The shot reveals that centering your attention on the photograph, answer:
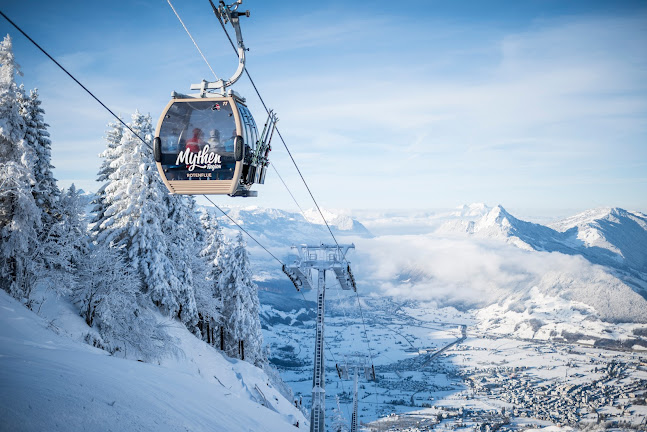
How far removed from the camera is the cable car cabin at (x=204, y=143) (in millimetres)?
11164

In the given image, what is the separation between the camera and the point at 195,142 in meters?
11.5

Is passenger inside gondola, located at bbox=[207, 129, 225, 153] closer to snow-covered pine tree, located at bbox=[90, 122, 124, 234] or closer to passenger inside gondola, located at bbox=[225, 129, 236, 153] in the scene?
passenger inside gondola, located at bbox=[225, 129, 236, 153]

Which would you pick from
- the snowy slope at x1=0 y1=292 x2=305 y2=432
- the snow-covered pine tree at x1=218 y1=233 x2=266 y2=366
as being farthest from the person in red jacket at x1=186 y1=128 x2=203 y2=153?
the snow-covered pine tree at x1=218 y1=233 x2=266 y2=366

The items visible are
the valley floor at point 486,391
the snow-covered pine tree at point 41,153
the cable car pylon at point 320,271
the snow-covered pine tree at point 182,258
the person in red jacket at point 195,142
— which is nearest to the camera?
the person in red jacket at point 195,142

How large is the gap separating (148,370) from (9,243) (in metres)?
12.3

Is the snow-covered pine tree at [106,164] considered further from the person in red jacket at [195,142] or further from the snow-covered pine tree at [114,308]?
the person in red jacket at [195,142]

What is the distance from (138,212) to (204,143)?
17457mm

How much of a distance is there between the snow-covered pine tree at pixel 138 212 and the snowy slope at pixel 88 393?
26.4 ft

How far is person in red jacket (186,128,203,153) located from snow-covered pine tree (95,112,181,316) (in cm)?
1643

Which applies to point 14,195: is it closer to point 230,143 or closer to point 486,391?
point 230,143

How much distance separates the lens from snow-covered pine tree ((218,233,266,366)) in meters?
37.2

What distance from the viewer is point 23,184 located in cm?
2100

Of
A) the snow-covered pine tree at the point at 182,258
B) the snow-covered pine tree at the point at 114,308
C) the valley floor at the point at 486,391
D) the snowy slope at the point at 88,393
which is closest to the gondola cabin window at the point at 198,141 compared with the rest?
the snowy slope at the point at 88,393

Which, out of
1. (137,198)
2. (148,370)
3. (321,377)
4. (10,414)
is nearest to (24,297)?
(137,198)
